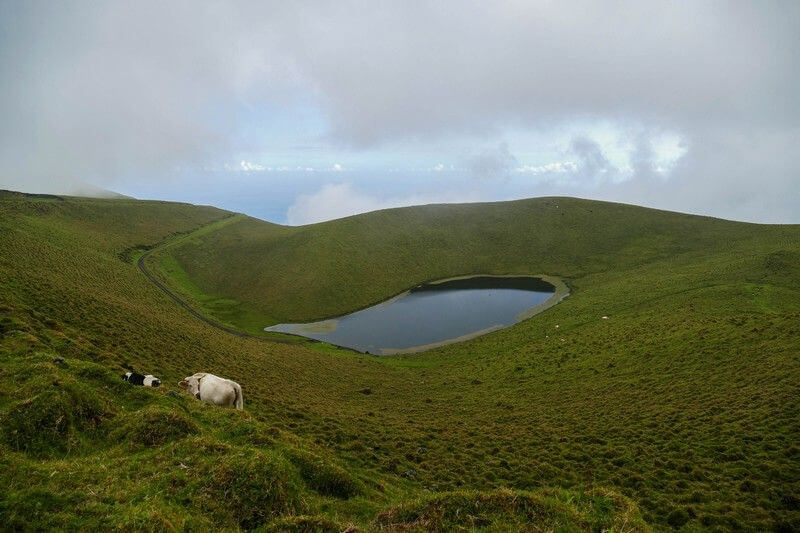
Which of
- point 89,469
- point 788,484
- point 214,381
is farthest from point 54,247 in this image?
point 788,484

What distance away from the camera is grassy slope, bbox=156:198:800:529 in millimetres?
15334

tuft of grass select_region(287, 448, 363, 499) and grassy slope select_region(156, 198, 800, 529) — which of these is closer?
tuft of grass select_region(287, 448, 363, 499)

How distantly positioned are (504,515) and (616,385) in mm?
21886

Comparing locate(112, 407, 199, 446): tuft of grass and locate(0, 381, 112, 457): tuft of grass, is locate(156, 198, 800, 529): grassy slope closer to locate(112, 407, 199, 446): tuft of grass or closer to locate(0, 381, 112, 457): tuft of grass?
locate(112, 407, 199, 446): tuft of grass

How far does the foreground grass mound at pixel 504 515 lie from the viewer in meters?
8.00

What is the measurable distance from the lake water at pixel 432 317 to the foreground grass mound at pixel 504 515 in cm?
4074

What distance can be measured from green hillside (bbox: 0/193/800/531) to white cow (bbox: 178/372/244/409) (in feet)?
2.55

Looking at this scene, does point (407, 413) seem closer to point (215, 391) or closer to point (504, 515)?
point (215, 391)

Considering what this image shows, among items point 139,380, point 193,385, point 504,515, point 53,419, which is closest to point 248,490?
point 504,515

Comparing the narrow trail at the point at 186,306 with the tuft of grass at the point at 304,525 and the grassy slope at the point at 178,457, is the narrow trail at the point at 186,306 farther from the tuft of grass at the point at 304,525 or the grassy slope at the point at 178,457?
the tuft of grass at the point at 304,525

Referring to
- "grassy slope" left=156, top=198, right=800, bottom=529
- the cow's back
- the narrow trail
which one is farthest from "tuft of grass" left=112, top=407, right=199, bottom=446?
the narrow trail

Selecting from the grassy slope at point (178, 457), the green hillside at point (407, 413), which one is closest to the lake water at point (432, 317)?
the green hillside at point (407, 413)

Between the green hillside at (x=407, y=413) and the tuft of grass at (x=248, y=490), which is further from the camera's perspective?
the green hillside at (x=407, y=413)

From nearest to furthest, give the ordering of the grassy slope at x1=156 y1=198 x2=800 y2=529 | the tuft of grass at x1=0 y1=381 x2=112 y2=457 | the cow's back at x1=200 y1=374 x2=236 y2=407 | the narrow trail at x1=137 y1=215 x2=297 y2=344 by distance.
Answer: the tuft of grass at x1=0 y1=381 x2=112 y2=457 → the grassy slope at x1=156 y1=198 x2=800 y2=529 → the cow's back at x1=200 y1=374 x2=236 y2=407 → the narrow trail at x1=137 y1=215 x2=297 y2=344
